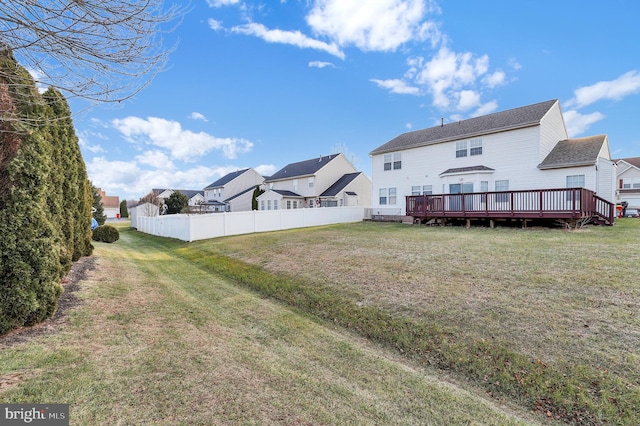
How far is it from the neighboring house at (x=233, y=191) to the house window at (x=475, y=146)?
3035cm

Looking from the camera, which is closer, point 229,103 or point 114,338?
point 114,338

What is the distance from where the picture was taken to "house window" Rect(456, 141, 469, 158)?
18969mm

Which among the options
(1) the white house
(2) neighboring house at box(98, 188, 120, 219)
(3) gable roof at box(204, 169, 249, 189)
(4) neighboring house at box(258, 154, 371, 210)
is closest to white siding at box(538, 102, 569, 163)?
(1) the white house

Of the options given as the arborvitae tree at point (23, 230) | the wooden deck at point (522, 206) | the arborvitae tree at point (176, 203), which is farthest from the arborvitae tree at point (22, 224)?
the arborvitae tree at point (176, 203)

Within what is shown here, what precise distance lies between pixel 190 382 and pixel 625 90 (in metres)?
29.2

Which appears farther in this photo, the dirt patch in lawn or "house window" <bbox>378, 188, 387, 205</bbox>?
"house window" <bbox>378, 188, 387, 205</bbox>

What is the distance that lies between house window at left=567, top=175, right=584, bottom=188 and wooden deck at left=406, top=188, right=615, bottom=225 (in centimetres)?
167

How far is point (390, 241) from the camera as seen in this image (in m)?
11.2

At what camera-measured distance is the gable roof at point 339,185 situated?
3075cm

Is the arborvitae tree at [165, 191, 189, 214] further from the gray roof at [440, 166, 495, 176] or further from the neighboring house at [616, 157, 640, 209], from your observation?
the neighboring house at [616, 157, 640, 209]

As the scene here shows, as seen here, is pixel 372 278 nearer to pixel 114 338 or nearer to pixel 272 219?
pixel 114 338

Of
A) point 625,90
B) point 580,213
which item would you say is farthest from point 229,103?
point 625,90

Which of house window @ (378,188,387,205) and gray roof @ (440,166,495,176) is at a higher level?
gray roof @ (440,166,495,176)

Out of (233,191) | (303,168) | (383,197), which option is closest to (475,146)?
(383,197)
